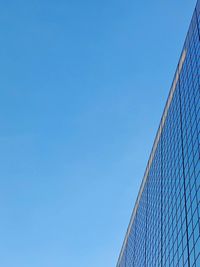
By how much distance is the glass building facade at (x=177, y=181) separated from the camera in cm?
4047

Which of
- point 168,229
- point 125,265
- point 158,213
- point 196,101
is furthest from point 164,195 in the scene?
point 125,265

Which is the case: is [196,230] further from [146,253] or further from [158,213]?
[146,253]

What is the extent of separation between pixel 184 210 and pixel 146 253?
20574 mm

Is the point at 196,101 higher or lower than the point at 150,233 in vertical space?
higher

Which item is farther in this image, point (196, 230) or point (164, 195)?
point (164, 195)

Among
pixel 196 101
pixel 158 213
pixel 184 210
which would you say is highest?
pixel 196 101

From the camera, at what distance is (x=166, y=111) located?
63.7 metres

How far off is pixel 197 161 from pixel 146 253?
2457cm

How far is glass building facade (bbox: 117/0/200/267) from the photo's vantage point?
133 ft

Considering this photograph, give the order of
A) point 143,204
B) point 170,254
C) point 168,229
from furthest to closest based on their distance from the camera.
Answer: point 143,204 → point 168,229 → point 170,254

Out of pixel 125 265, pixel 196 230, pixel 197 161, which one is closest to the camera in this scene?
pixel 196 230

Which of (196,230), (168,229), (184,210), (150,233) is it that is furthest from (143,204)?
(196,230)

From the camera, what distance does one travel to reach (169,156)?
56.3 m

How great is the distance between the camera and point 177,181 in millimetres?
48125
